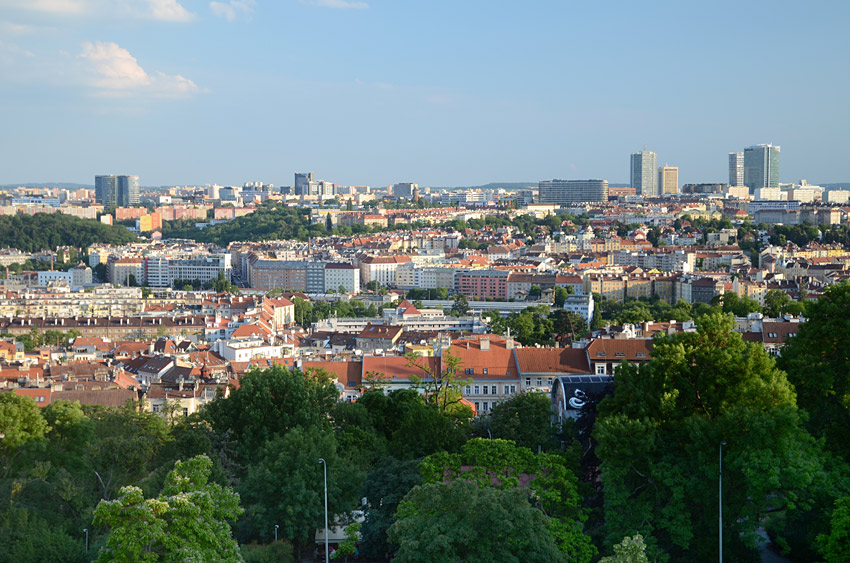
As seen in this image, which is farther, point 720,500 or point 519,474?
point 519,474

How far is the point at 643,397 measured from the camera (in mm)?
12586

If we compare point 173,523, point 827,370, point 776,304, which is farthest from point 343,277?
point 173,523

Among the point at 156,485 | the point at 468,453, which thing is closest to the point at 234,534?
the point at 156,485

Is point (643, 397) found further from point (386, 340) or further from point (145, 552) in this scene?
point (386, 340)

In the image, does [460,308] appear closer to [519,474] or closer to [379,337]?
[379,337]

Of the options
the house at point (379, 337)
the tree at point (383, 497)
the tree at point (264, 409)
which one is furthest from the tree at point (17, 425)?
the house at point (379, 337)

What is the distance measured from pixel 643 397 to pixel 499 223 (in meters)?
89.1

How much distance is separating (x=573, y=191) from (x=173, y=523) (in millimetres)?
132493

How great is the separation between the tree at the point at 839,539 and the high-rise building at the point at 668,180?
516 ft

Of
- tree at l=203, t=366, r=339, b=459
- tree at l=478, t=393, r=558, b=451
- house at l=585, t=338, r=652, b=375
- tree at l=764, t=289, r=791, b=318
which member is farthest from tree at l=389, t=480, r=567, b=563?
tree at l=764, t=289, r=791, b=318

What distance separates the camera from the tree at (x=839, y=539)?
10258mm

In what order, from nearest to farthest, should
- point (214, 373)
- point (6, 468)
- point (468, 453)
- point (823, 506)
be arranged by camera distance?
point (823, 506), point (468, 453), point (6, 468), point (214, 373)

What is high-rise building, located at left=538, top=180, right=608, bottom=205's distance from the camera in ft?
449

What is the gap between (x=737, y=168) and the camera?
528 ft
